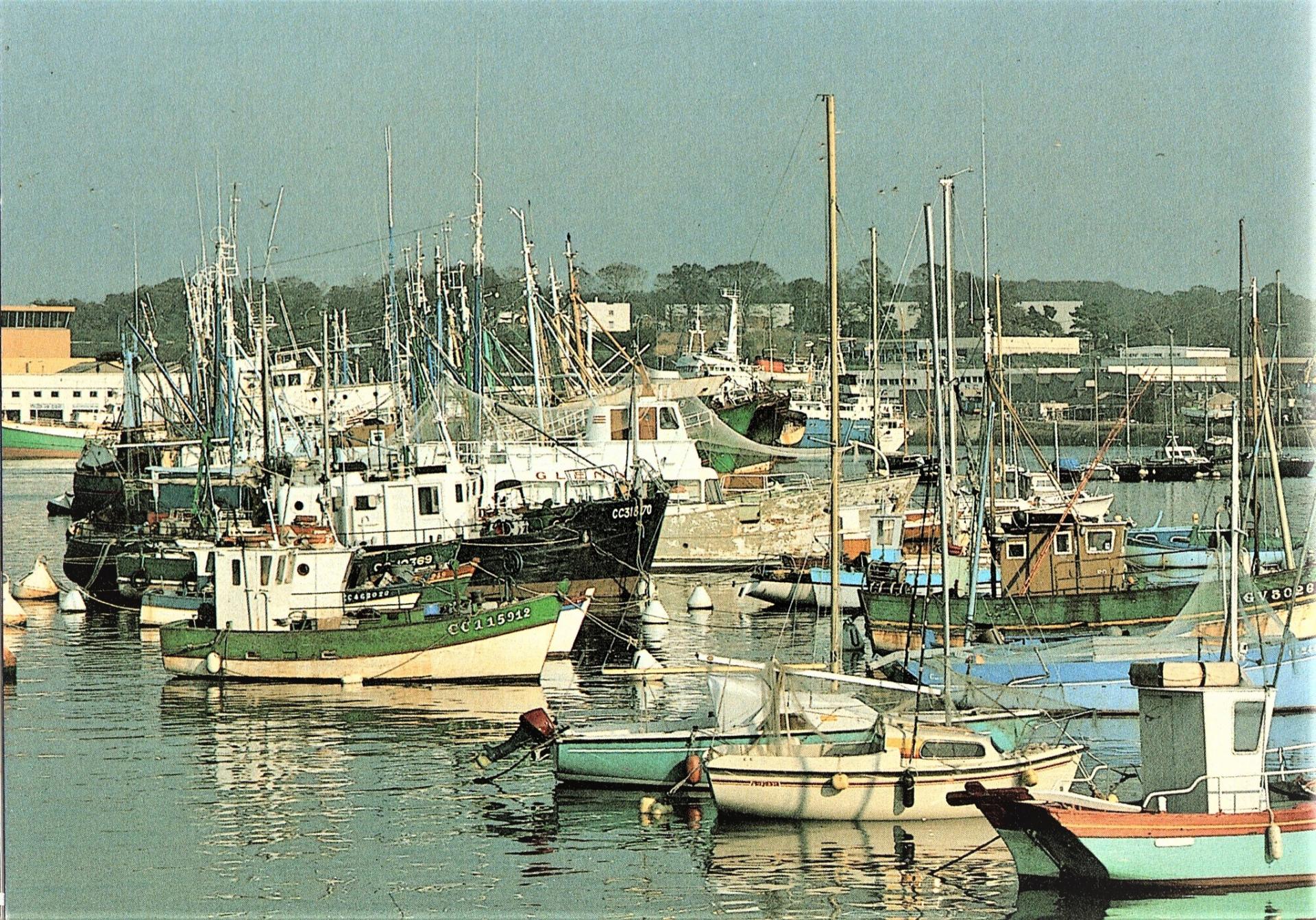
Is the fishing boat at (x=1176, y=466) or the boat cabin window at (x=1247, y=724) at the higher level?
the fishing boat at (x=1176, y=466)

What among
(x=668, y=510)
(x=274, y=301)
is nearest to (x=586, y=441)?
(x=668, y=510)

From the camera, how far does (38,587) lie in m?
34.2

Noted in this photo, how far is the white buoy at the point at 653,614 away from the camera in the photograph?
29.4 m

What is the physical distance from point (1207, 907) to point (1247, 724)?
1.28 metres

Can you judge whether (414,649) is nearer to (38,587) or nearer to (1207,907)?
(1207,907)

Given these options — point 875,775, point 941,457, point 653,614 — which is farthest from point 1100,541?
point 875,775

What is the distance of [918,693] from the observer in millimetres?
15719

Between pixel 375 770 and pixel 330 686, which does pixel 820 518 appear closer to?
pixel 330 686

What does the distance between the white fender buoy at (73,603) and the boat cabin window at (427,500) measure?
6.70 meters

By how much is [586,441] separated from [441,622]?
1588 cm

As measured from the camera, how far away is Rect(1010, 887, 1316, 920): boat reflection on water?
13.0 meters

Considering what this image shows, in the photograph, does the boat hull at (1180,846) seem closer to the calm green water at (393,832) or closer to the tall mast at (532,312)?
the calm green water at (393,832)

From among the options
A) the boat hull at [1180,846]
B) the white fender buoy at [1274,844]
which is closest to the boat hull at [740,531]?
the boat hull at [1180,846]

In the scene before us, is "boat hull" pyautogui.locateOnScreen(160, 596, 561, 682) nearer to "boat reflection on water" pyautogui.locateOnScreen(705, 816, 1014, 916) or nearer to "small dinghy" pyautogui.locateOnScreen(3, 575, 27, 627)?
"boat reflection on water" pyautogui.locateOnScreen(705, 816, 1014, 916)
